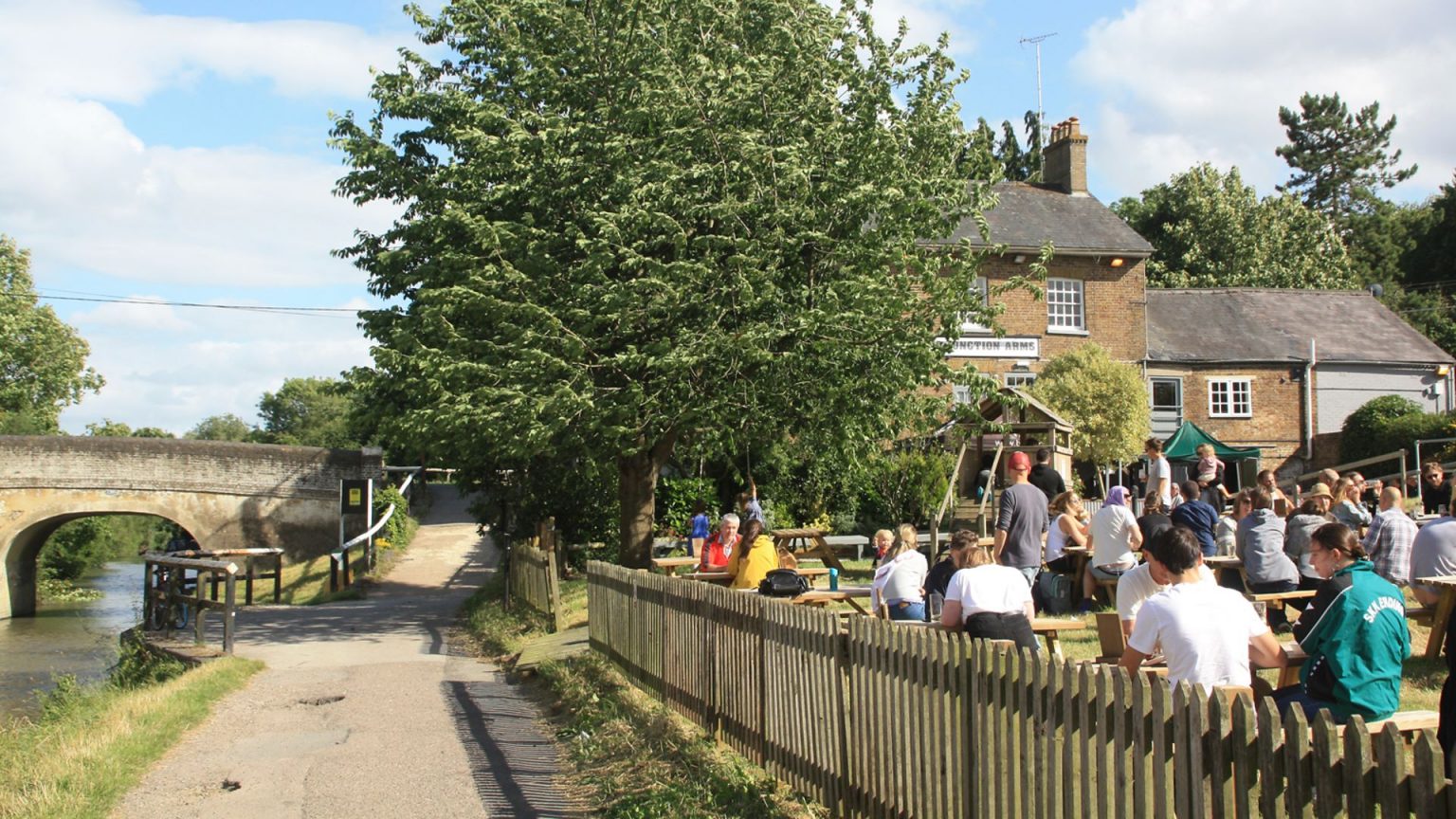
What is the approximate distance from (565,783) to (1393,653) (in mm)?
5558

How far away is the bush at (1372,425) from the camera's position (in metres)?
34.5

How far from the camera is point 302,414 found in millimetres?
102125

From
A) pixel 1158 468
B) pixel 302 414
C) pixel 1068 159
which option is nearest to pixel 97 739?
pixel 1158 468

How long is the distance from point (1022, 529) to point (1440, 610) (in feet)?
12.3

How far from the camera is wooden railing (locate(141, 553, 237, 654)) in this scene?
16.0 m

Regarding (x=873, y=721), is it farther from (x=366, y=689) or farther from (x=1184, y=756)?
(x=366, y=689)

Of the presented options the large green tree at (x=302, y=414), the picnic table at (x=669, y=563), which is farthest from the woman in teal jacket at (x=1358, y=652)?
the large green tree at (x=302, y=414)

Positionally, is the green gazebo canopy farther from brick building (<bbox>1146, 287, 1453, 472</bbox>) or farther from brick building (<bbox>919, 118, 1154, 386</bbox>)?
brick building (<bbox>919, 118, 1154, 386</bbox>)

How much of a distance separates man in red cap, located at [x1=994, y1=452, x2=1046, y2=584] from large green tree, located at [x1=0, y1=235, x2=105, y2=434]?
4830 cm

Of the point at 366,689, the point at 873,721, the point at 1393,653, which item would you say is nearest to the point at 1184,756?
the point at 1393,653

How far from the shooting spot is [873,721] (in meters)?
6.54

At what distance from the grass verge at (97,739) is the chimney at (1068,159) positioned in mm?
29103

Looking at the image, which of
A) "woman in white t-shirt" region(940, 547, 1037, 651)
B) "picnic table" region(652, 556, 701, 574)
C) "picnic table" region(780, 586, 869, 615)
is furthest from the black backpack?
"picnic table" region(652, 556, 701, 574)

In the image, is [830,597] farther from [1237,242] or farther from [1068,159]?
[1237,242]
